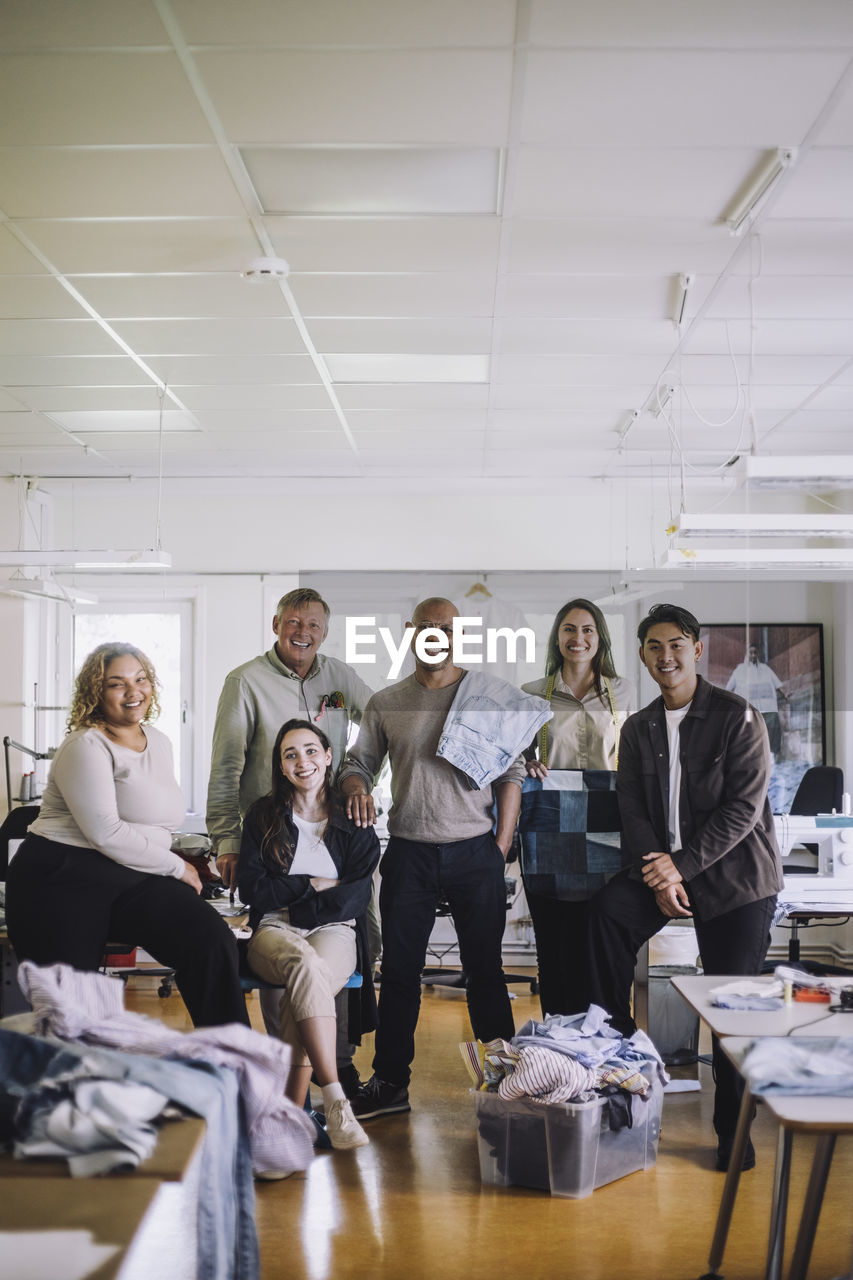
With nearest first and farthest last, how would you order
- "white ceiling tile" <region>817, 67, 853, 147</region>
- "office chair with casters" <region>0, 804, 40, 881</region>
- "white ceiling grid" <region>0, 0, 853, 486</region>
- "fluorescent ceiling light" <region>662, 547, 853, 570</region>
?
"white ceiling grid" <region>0, 0, 853, 486</region> → "white ceiling tile" <region>817, 67, 853, 147</region> → "fluorescent ceiling light" <region>662, 547, 853, 570</region> → "office chair with casters" <region>0, 804, 40, 881</region>

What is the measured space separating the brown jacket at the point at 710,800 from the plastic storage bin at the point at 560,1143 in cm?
60

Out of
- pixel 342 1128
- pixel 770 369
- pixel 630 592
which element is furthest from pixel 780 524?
pixel 342 1128

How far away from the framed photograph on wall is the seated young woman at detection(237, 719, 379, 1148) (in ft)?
9.55

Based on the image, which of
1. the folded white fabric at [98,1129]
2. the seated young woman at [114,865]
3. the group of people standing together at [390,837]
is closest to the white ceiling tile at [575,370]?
the group of people standing together at [390,837]

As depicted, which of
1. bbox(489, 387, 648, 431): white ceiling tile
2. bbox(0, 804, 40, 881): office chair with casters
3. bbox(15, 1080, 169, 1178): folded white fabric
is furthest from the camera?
bbox(489, 387, 648, 431): white ceiling tile

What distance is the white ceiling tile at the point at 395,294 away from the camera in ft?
12.3

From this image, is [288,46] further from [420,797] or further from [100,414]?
[100,414]

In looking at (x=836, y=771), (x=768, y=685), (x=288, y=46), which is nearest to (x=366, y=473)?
(x=768, y=685)

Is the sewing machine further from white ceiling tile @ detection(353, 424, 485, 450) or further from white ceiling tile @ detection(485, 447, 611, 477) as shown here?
white ceiling tile @ detection(353, 424, 485, 450)

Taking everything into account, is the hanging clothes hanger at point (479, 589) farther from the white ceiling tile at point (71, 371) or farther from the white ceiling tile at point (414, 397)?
the white ceiling tile at point (71, 371)

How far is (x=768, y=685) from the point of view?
20.2ft

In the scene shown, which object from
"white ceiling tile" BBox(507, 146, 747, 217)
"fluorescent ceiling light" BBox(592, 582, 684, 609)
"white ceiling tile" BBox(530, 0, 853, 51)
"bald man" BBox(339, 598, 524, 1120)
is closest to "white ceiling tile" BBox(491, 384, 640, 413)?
"fluorescent ceiling light" BBox(592, 582, 684, 609)

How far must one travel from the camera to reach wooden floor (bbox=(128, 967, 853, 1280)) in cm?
260

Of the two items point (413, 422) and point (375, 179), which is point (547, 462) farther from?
point (375, 179)
